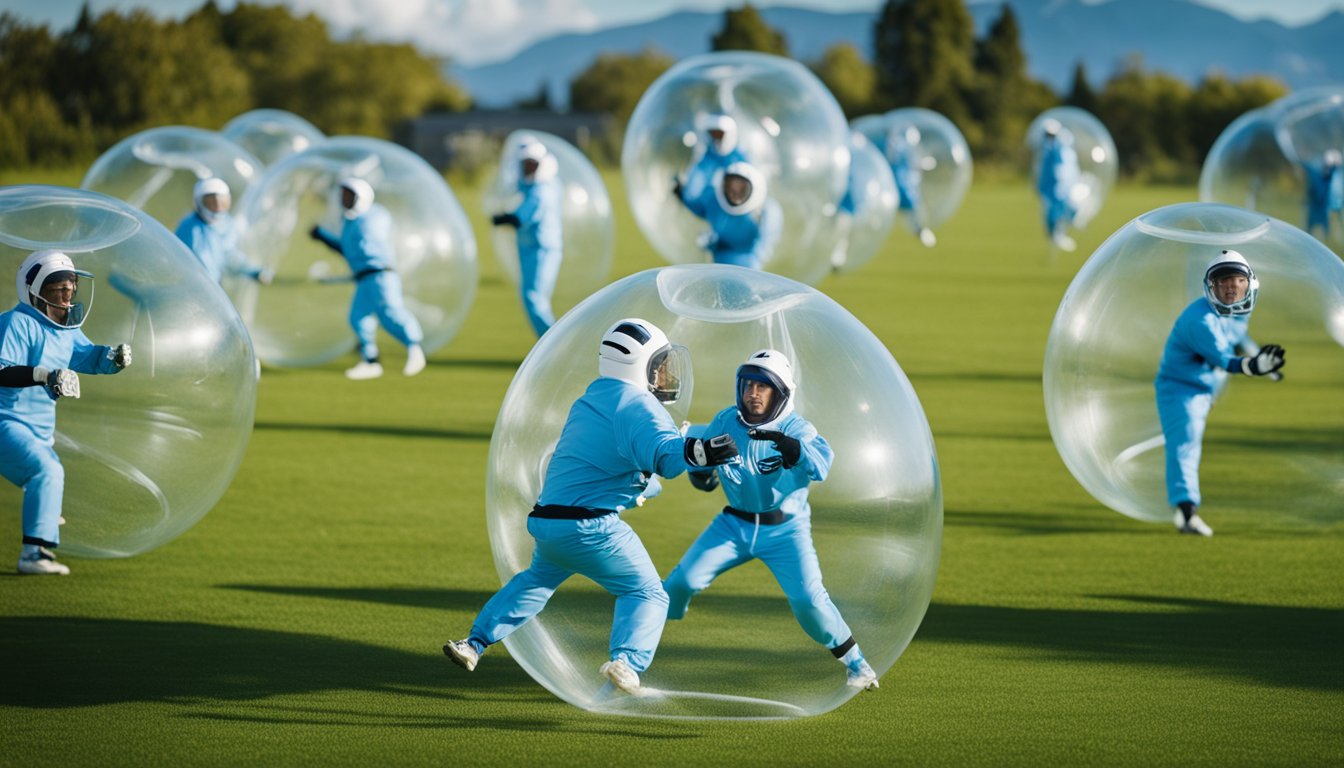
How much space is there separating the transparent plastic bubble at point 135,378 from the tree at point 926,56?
75.1 metres

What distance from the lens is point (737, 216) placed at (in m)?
13.0

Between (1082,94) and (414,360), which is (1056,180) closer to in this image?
(414,360)

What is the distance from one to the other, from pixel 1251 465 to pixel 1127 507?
711 millimetres

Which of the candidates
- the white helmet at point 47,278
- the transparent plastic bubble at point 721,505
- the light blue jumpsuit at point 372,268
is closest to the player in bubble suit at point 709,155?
the light blue jumpsuit at point 372,268

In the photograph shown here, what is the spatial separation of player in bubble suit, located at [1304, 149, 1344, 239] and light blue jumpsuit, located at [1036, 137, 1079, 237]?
31.8 ft

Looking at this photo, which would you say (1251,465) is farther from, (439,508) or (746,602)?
(439,508)

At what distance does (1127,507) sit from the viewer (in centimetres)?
836

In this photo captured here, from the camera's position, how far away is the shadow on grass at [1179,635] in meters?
6.48

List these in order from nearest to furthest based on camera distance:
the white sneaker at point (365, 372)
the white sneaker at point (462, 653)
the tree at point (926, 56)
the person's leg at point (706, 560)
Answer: the person's leg at point (706, 560)
the white sneaker at point (462, 653)
the white sneaker at point (365, 372)
the tree at point (926, 56)

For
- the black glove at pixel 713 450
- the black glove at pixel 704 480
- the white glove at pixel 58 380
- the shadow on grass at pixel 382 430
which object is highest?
the black glove at pixel 713 450

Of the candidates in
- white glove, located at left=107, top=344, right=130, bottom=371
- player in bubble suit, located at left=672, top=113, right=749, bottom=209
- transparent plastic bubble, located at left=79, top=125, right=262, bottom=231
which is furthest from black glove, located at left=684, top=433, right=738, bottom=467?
transparent plastic bubble, located at left=79, top=125, right=262, bottom=231

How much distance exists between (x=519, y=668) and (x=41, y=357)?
254cm

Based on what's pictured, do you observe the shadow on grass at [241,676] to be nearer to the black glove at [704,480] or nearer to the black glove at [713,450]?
the black glove at [704,480]

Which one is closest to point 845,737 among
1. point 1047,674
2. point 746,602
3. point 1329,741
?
point 746,602
